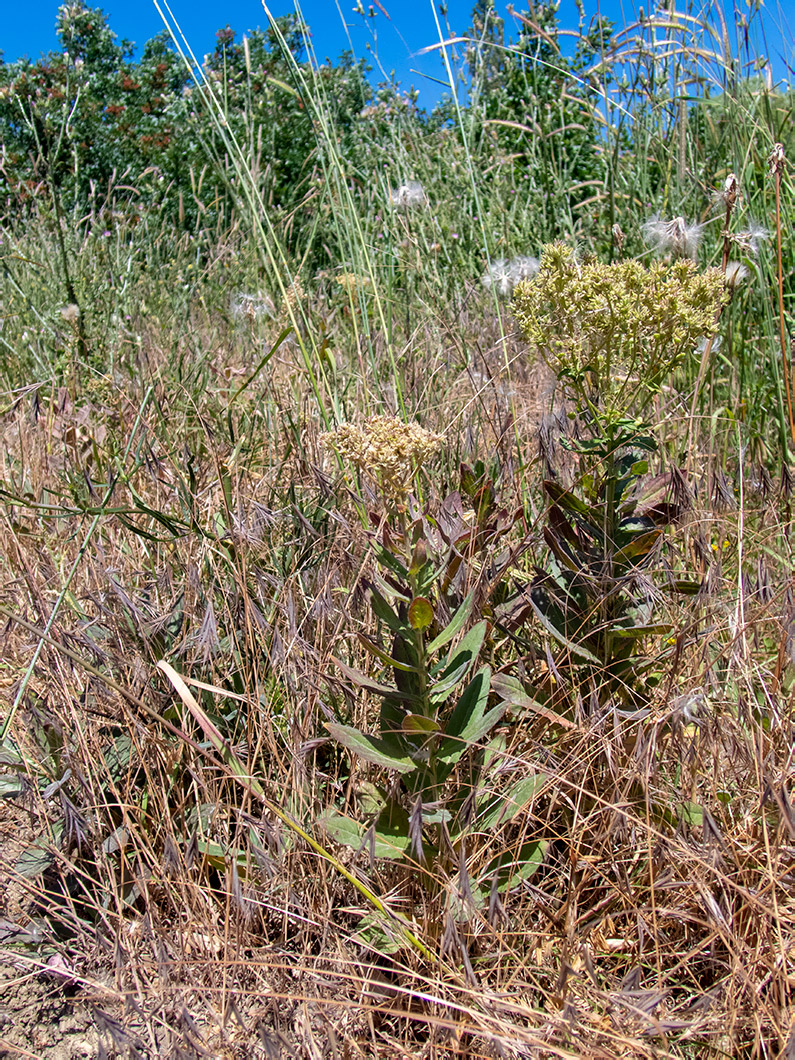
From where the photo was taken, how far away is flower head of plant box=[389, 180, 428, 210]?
3.87 metres

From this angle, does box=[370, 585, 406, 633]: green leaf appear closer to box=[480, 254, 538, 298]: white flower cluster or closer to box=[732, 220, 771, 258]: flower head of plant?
box=[732, 220, 771, 258]: flower head of plant

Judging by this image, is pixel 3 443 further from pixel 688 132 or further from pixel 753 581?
pixel 688 132

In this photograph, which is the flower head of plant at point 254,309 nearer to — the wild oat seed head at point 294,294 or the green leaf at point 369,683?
the wild oat seed head at point 294,294

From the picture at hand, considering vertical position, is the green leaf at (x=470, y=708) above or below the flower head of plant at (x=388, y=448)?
below

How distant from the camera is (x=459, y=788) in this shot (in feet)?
4.86

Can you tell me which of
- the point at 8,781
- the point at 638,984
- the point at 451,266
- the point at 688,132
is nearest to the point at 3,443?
the point at 8,781

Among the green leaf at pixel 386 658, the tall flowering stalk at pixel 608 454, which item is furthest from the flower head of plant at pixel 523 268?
the green leaf at pixel 386 658

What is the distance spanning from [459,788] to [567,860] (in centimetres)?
25

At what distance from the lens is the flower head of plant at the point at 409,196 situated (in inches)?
152

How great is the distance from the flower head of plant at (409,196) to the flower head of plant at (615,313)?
260cm

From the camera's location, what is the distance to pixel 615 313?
138cm

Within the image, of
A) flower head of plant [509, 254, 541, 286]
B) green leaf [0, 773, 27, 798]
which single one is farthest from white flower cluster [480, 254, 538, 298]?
green leaf [0, 773, 27, 798]

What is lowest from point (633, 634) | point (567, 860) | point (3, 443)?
point (567, 860)

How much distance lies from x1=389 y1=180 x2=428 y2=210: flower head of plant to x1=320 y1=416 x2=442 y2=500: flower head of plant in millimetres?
2907
